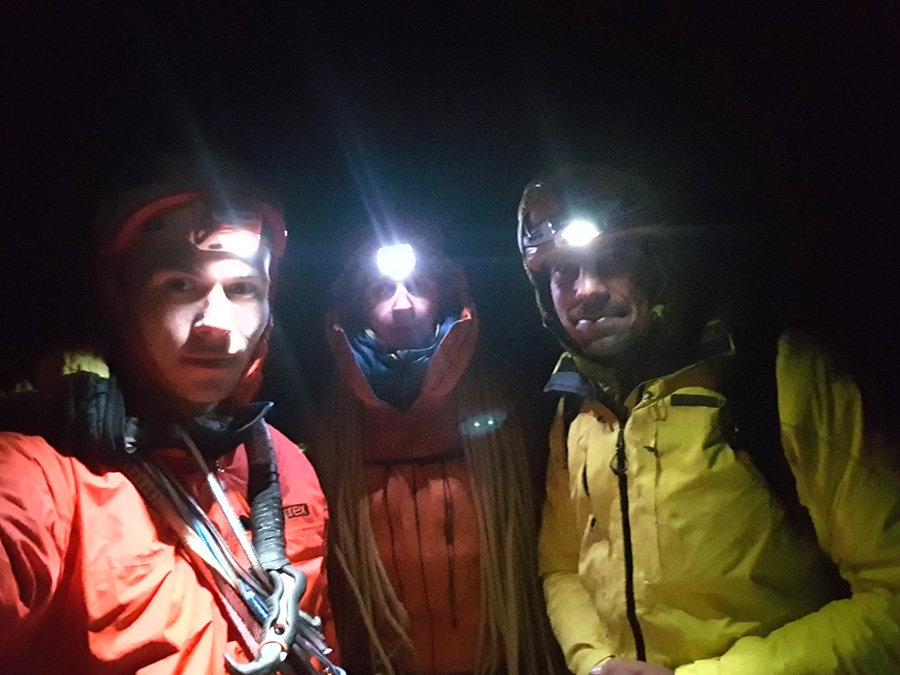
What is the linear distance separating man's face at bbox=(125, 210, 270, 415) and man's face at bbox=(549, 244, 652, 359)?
0.71 metres

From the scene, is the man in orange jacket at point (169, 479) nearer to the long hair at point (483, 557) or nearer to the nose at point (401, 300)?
the long hair at point (483, 557)

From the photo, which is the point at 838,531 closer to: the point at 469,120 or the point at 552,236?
the point at 552,236

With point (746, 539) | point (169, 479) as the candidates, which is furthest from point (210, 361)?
point (746, 539)

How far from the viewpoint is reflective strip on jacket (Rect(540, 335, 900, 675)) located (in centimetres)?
136

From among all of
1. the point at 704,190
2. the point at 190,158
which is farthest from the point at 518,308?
the point at 190,158

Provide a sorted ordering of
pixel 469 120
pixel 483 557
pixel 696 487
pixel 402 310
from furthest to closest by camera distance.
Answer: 1. pixel 469 120
2. pixel 402 310
3. pixel 483 557
4. pixel 696 487

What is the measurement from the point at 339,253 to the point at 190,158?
75 cm

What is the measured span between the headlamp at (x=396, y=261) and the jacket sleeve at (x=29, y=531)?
1006 mm

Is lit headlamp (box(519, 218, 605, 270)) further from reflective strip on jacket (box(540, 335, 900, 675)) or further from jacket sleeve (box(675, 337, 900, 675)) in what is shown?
jacket sleeve (box(675, 337, 900, 675))

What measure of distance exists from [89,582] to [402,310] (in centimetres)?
102

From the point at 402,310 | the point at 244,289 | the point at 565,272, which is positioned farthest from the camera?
the point at 402,310

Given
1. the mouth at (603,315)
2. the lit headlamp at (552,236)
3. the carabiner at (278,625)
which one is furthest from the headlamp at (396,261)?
the carabiner at (278,625)

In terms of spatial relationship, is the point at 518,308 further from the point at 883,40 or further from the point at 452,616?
the point at 883,40

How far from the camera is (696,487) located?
1.47m
